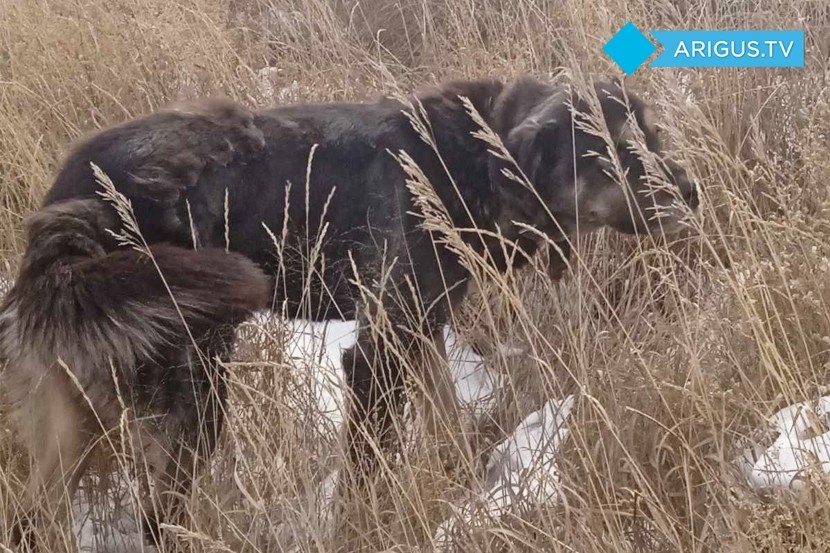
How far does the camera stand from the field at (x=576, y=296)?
1.83 m

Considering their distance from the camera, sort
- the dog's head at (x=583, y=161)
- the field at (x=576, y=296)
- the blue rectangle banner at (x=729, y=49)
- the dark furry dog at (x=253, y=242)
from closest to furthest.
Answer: the field at (x=576, y=296)
the dark furry dog at (x=253, y=242)
the dog's head at (x=583, y=161)
the blue rectangle banner at (x=729, y=49)

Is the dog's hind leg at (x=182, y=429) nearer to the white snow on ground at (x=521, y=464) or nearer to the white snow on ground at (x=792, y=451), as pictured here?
the white snow on ground at (x=521, y=464)

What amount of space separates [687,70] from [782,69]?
1.46 feet

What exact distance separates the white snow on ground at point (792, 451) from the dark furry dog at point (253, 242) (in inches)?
19.5

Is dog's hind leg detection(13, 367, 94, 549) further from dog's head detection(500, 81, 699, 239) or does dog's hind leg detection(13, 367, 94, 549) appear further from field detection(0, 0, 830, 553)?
dog's head detection(500, 81, 699, 239)

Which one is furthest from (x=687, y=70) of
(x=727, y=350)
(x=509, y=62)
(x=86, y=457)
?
(x=86, y=457)

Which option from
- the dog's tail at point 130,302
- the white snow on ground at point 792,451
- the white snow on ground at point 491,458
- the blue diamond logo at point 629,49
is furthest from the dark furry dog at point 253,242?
the blue diamond logo at point 629,49

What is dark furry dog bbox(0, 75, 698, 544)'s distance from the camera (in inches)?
82.0

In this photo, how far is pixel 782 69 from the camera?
389 cm

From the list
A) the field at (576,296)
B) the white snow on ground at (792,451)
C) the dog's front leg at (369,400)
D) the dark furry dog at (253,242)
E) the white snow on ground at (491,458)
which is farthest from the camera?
the dog's front leg at (369,400)

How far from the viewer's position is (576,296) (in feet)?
9.01

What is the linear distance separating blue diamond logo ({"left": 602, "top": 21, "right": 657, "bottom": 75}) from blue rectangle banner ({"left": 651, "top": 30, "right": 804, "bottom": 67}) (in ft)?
0.25

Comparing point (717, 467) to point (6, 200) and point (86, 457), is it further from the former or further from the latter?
point (6, 200)

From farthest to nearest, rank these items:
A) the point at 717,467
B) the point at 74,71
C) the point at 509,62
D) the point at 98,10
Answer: the point at 98,10 → the point at 74,71 → the point at 509,62 → the point at 717,467
